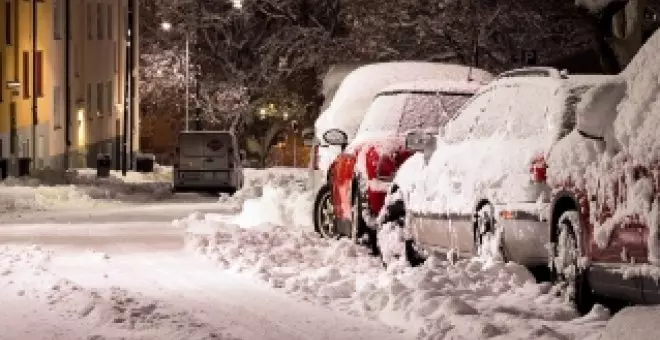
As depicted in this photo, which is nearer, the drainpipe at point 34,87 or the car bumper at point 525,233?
the car bumper at point 525,233

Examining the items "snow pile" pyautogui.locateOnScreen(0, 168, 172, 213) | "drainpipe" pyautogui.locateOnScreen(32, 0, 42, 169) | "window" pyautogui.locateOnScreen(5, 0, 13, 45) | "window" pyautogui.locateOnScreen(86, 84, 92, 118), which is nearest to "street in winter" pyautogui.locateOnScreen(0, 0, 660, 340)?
"snow pile" pyautogui.locateOnScreen(0, 168, 172, 213)

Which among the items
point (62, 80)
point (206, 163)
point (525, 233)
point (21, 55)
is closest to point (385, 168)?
point (525, 233)

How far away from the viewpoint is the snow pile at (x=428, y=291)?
9312 millimetres

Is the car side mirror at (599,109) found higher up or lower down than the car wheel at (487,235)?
higher up

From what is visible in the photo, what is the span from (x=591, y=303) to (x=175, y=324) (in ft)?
9.21

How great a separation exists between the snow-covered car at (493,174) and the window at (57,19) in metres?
35.5

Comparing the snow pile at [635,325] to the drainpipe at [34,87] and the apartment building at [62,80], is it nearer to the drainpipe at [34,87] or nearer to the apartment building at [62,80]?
the apartment building at [62,80]

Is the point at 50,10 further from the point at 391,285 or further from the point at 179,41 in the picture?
the point at 391,285

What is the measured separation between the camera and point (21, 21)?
42469 millimetres

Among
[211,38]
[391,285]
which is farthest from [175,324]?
[211,38]

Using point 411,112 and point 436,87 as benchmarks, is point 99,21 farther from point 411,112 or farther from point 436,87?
point 411,112

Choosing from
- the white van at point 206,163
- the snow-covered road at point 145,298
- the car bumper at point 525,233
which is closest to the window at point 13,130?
the white van at point 206,163

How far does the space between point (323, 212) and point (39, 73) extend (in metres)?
28.5

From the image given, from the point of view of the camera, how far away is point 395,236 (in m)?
14.3
